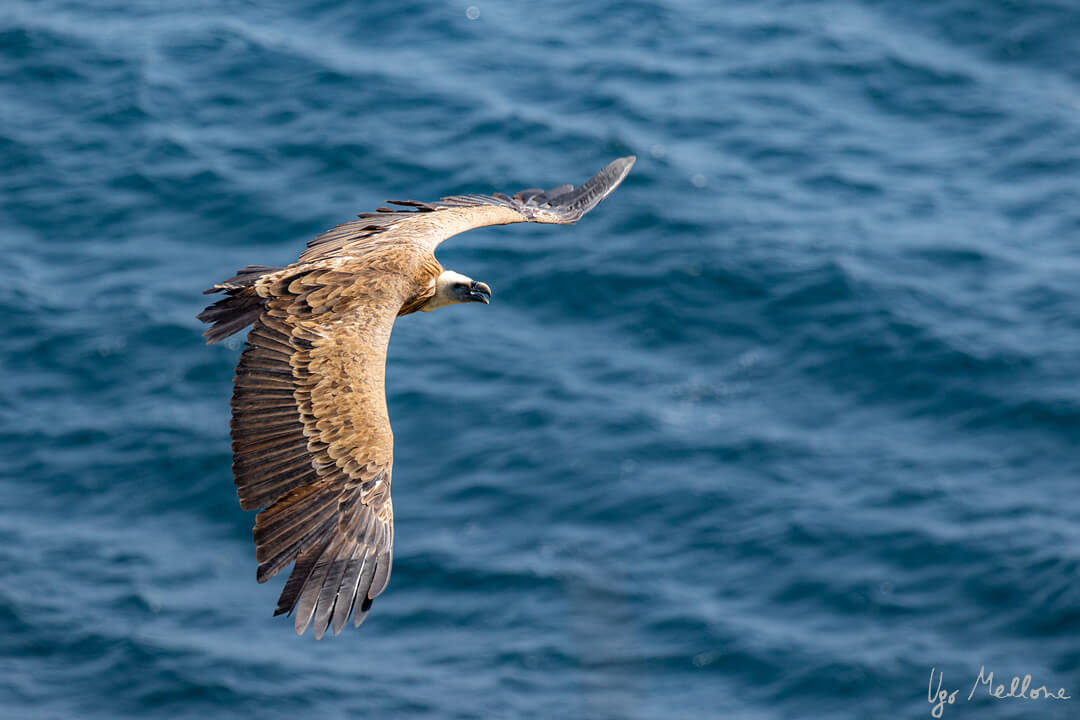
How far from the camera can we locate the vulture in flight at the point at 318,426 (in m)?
9.08

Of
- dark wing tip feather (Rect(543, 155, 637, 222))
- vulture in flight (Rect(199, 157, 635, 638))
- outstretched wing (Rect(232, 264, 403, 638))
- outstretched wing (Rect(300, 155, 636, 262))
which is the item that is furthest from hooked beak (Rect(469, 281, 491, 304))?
outstretched wing (Rect(232, 264, 403, 638))

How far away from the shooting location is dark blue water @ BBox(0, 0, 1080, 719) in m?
20.4

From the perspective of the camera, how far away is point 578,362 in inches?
923

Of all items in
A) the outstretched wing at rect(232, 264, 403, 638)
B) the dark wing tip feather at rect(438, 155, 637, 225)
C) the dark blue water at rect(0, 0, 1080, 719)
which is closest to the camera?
the outstretched wing at rect(232, 264, 403, 638)

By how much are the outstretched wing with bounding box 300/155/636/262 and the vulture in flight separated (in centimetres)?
67

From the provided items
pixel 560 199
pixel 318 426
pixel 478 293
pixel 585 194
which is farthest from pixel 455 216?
pixel 318 426

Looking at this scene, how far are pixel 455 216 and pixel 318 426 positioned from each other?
342 centimetres

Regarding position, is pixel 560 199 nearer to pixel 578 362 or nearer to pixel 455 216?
pixel 455 216

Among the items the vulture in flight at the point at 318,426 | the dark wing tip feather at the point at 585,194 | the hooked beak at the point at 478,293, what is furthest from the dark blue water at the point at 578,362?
the vulture in flight at the point at 318,426

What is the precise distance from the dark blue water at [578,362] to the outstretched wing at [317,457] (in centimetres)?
915

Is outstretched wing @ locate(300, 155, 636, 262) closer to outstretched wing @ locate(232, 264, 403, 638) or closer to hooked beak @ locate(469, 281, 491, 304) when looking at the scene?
hooked beak @ locate(469, 281, 491, 304)

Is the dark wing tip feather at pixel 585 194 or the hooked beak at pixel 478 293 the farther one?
the dark wing tip feather at pixel 585 194

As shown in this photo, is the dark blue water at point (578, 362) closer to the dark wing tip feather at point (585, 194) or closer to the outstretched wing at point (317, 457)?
the dark wing tip feather at point (585, 194)

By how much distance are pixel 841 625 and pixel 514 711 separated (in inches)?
210
